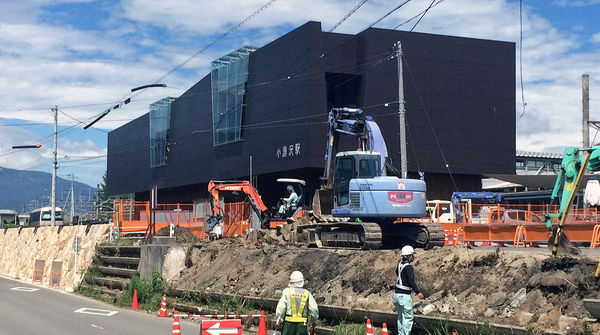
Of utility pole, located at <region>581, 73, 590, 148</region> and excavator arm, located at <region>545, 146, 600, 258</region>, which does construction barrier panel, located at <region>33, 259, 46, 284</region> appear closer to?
utility pole, located at <region>581, 73, 590, 148</region>

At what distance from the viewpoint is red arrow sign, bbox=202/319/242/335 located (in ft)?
37.9

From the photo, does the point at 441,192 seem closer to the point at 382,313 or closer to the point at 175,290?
the point at 175,290

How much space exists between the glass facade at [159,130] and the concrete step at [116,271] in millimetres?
36895

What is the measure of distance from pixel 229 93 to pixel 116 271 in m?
26.1

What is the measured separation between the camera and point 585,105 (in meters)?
35.8

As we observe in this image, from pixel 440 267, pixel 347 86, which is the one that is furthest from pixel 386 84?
pixel 440 267

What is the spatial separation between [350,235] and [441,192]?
29678 millimetres

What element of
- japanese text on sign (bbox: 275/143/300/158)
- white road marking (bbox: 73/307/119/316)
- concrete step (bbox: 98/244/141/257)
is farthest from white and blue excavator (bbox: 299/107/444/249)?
japanese text on sign (bbox: 275/143/300/158)

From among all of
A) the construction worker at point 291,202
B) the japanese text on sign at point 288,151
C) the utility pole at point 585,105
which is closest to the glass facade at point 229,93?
the japanese text on sign at point 288,151

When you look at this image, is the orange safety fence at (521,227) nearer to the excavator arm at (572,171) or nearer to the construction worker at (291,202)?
the construction worker at (291,202)

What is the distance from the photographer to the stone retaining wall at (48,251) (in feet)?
124

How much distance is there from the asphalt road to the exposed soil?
2751mm

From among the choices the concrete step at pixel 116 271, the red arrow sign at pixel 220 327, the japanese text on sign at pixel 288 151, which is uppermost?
the japanese text on sign at pixel 288 151

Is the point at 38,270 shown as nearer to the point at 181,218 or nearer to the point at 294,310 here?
the point at 181,218
